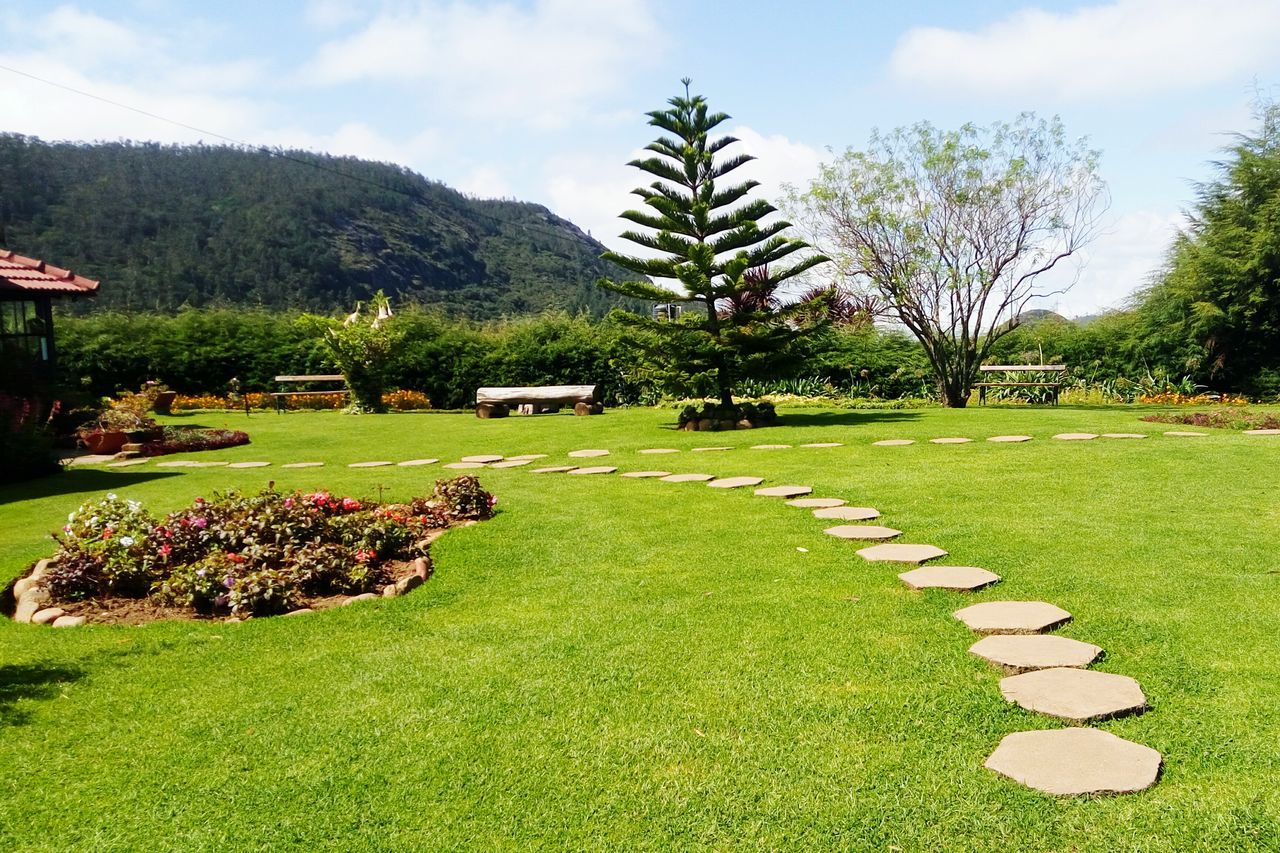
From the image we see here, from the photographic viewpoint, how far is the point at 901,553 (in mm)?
4125

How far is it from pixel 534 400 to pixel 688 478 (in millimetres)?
8959

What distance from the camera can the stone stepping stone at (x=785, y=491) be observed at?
19.6 ft

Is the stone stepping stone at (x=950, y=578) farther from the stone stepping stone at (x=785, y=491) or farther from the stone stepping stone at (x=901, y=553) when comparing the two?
the stone stepping stone at (x=785, y=491)

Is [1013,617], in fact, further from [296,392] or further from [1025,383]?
[296,392]

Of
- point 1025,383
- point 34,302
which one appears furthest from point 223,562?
point 1025,383

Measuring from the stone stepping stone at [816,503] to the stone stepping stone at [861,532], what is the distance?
25.0 inches

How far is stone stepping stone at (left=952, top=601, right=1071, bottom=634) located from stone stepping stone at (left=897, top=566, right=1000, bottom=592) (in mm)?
229

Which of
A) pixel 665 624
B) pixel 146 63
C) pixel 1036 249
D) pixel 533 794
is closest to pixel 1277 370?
pixel 1036 249

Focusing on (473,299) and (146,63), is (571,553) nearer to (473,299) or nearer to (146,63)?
(146,63)

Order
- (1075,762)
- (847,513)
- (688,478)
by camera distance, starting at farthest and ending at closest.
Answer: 1. (688,478)
2. (847,513)
3. (1075,762)

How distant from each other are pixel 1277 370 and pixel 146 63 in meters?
21.5

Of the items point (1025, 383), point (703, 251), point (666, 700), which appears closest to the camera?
point (666, 700)

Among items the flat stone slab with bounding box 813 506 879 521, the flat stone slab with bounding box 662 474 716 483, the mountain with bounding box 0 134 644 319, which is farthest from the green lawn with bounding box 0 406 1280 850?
the mountain with bounding box 0 134 644 319

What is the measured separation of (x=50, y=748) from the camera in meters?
2.38
